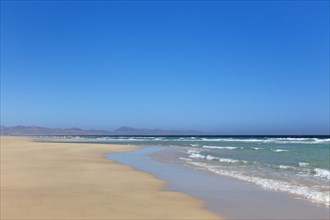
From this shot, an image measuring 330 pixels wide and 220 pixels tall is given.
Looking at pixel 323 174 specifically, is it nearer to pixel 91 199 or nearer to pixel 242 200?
pixel 242 200

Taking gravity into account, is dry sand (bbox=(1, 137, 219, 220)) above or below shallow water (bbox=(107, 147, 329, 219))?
above

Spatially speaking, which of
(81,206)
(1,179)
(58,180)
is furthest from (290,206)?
(1,179)

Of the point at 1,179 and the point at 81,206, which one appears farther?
the point at 1,179

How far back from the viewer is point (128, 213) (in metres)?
7.59

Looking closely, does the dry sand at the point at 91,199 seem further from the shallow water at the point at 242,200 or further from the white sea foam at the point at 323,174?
the white sea foam at the point at 323,174

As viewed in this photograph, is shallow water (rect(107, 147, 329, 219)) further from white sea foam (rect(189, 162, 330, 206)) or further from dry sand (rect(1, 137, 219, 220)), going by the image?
dry sand (rect(1, 137, 219, 220))

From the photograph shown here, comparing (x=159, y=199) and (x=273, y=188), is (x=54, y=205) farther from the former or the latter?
(x=273, y=188)

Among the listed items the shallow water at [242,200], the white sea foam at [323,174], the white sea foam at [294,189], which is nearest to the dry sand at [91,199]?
the shallow water at [242,200]

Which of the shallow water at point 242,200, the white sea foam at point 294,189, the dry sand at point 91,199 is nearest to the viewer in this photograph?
the dry sand at point 91,199

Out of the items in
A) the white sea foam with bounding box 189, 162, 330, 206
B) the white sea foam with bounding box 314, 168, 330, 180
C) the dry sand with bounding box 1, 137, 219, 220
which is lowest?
the white sea foam with bounding box 314, 168, 330, 180

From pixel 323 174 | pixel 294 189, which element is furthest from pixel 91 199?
pixel 323 174

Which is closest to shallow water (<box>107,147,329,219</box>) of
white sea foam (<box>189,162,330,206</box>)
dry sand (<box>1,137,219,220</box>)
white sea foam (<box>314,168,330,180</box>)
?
white sea foam (<box>189,162,330,206</box>)

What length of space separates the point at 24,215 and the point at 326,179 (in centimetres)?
1139

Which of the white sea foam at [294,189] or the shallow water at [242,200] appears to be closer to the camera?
the shallow water at [242,200]
